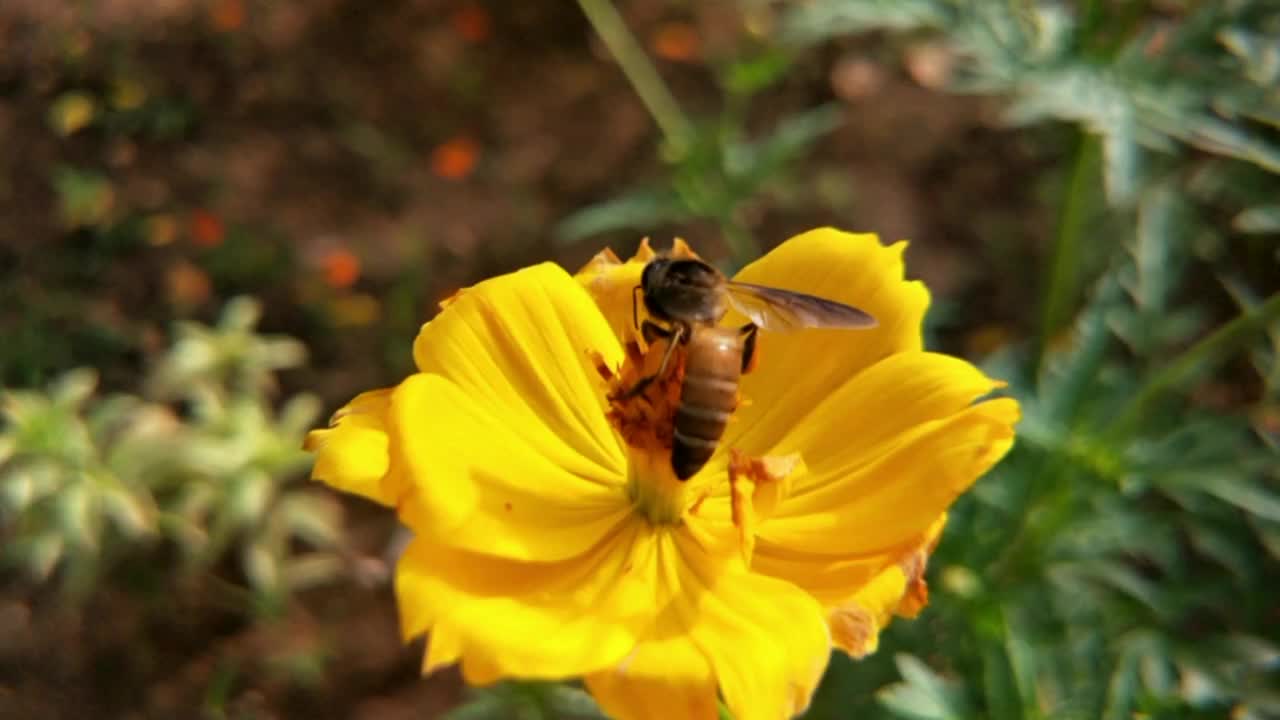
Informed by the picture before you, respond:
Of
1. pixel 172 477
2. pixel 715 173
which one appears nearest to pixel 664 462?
pixel 715 173

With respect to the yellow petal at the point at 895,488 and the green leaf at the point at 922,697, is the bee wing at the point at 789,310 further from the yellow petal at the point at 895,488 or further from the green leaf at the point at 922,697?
the green leaf at the point at 922,697

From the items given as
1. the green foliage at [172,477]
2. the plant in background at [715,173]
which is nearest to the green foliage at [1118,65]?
the plant in background at [715,173]

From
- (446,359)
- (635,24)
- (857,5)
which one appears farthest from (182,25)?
(446,359)

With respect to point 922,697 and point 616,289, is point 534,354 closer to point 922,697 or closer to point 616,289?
point 616,289

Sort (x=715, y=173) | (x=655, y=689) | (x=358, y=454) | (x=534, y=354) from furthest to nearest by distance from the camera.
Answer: (x=715, y=173)
(x=534, y=354)
(x=358, y=454)
(x=655, y=689)

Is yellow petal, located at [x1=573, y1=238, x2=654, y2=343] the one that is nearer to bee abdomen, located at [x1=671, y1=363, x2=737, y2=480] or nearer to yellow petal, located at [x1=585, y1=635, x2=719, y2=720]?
bee abdomen, located at [x1=671, y1=363, x2=737, y2=480]
